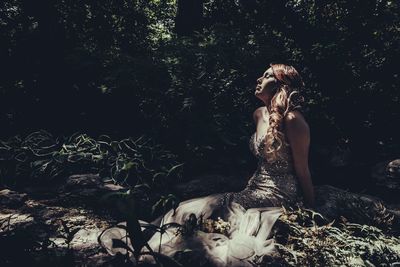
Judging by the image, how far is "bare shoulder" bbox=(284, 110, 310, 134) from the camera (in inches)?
146

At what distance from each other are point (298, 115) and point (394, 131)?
2.85 m

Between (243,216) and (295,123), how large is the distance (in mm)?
1044

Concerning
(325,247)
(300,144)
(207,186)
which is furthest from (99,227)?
(325,247)

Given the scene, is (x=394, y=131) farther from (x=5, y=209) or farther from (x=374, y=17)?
(x=5, y=209)

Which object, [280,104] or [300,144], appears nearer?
[300,144]

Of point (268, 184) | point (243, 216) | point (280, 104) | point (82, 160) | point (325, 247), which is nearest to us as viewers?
point (325, 247)

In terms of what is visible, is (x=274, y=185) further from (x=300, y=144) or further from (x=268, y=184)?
(x=300, y=144)

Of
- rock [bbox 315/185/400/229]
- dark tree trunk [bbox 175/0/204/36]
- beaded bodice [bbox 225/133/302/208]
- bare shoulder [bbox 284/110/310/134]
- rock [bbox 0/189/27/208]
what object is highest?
dark tree trunk [bbox 175/0/204/36]

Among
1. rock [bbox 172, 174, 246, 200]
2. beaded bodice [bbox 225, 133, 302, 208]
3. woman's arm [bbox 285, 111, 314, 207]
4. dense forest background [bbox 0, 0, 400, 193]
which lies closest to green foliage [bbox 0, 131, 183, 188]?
rock [bbox 172, 174, 246, 200]

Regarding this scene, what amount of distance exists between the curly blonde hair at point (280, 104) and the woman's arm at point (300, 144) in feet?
0.28

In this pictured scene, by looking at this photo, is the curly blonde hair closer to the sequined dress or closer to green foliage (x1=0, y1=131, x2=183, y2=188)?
the sequined dress

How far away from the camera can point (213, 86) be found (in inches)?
233

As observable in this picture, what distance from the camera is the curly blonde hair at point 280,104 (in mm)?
3848

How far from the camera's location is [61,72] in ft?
21.0
